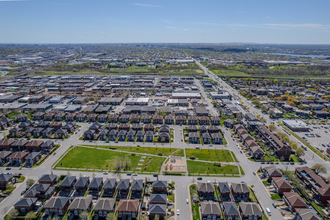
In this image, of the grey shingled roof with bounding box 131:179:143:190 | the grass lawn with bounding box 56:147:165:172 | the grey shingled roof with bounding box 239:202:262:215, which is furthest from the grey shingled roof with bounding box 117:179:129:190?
the grey shingled roof with bounding box 239:202:262:215

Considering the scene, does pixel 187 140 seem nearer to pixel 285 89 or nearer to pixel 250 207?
pixel 250 207

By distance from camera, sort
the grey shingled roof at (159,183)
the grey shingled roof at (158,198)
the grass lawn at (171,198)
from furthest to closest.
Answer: the grey shingled roof at (159,183)
the grass lawn at (171,198)
the grey shingled roof at (158,198)

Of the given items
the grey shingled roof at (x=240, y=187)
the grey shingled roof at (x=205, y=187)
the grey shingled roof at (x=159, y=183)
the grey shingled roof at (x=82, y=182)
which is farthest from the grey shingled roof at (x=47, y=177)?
the grey shingled roof at (x=240, y=187)

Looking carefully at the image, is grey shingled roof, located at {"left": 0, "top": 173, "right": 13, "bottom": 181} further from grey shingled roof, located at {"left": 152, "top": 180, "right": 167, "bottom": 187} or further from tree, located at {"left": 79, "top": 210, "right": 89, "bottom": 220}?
grey shingled roof, located at {"left": 152, "top": 180, "right": 167, "bottom": 187}

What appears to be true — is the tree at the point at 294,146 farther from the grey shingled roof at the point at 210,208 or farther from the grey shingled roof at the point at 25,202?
the grey shingled roof at the point at 25,202

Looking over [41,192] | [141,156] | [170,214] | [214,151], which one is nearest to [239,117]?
[214,151]
